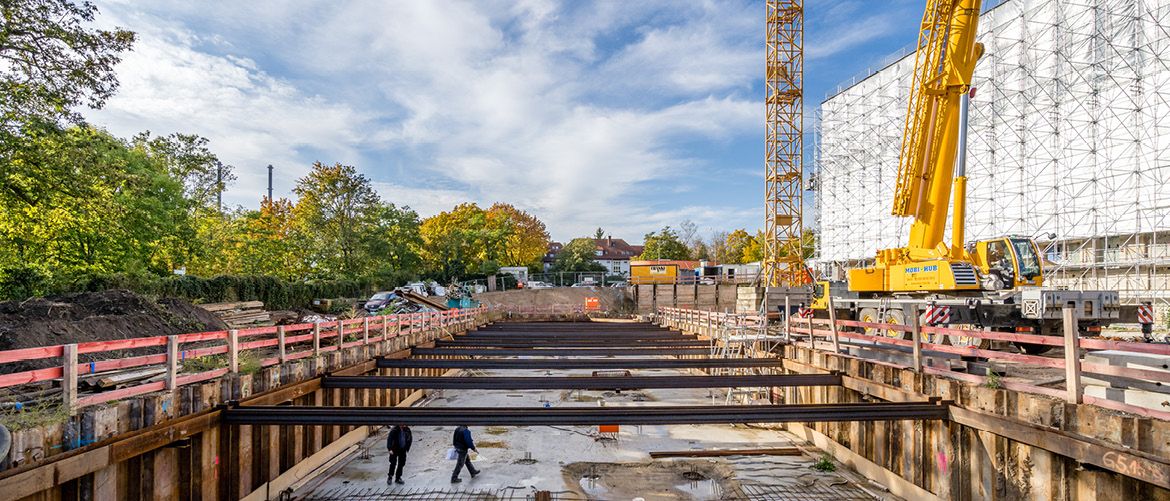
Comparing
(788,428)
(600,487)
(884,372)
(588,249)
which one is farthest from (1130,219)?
(588,249)

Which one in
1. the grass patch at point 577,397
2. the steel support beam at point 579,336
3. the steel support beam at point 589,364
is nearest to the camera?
the steel support beam at point 589,364

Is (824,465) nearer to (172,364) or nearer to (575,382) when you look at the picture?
(575,382)

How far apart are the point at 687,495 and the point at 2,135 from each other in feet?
64.1

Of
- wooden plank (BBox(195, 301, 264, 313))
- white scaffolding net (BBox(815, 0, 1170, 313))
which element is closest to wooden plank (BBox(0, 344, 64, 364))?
wooden plank (BBox(195, 301, 264, 313))

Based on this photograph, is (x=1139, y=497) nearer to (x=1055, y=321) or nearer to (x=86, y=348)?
(x=1055, y=321)

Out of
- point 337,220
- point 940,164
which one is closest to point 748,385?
point 940,164

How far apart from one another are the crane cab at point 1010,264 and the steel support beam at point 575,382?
6.06 m

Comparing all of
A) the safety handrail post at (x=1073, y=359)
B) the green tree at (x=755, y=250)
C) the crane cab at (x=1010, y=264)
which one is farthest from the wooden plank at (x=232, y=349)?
the green tree at (x=755, y=250)

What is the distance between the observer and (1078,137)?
94.7 ft

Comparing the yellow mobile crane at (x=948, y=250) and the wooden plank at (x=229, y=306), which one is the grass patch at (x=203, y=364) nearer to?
the wooden plank at (x=229, y=306)

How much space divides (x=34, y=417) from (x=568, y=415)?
5466mm

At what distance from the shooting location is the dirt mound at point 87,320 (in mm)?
10078

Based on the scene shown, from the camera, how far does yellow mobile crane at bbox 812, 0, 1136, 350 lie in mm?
12477

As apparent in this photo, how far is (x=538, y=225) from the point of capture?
78.3 metres
